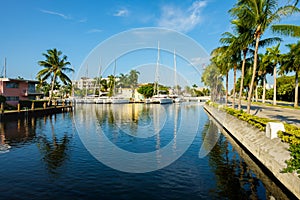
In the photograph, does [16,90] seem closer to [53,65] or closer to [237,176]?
[53,65]

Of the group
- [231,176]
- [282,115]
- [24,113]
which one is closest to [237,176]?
[231,176]

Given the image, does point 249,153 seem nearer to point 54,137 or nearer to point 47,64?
point 54,137

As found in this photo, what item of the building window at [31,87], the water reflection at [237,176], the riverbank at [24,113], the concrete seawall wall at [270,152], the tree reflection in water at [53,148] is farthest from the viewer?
the building window at [31,87]

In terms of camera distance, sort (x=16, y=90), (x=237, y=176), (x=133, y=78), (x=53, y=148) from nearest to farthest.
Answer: (x=237, y=176) < (x=53, y=148) < (x=16, y=90) < (x=133, y=78)

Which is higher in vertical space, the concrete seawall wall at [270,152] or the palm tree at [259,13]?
the palm tree at [259,13]

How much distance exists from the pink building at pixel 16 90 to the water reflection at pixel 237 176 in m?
45.4

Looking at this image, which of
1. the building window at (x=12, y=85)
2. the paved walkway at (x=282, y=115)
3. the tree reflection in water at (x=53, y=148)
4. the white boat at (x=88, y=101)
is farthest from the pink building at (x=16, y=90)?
the paved walkway at (x=282, y=115)

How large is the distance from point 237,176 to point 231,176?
1.15 ft

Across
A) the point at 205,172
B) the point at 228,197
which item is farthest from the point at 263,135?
the point at 228,197

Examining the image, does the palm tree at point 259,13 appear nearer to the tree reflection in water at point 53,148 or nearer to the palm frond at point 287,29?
the palm frond at point 287,29

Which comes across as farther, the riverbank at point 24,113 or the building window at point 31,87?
the building window at point 31,87

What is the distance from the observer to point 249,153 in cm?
1823

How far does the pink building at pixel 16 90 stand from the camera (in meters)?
47.6

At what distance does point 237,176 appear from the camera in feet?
44.8
